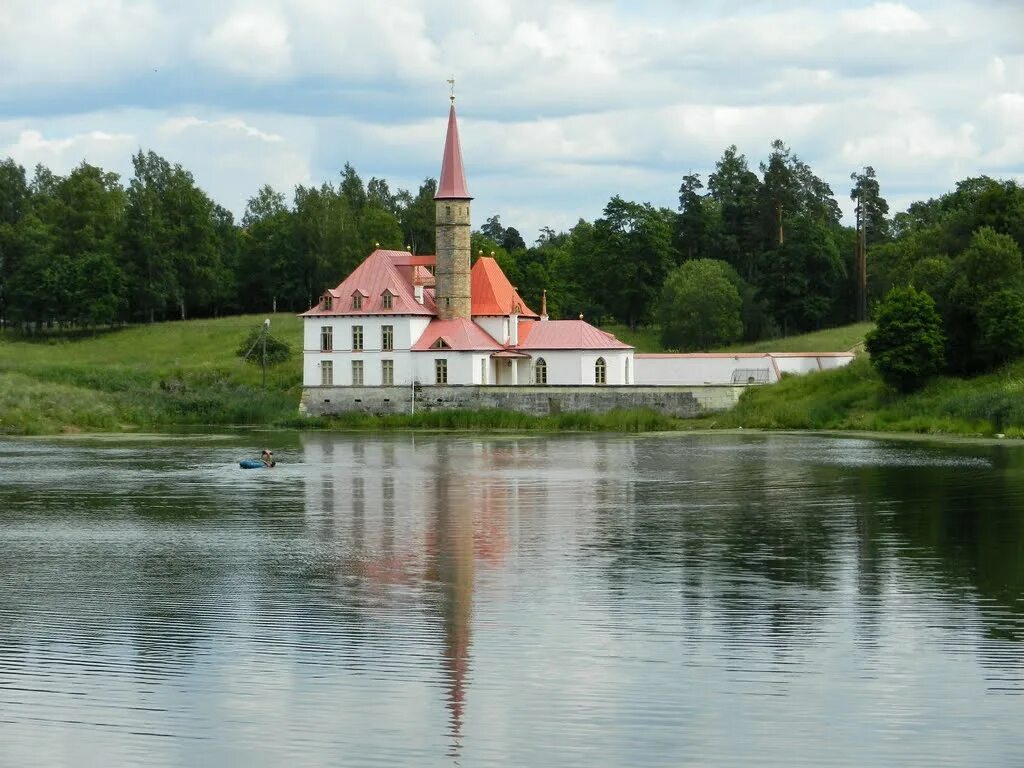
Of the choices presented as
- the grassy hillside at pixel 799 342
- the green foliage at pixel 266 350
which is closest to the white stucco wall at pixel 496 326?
the green foliage at pixel 266 350

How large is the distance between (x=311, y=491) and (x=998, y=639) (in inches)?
916

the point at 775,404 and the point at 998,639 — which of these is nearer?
the point at 998,639

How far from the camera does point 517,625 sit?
20.1m

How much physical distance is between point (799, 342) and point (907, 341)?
1157 inches

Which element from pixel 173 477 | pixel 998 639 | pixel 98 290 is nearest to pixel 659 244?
pixel 98 290

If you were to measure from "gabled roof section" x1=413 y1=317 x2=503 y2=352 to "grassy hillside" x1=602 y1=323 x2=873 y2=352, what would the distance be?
18.6 metres

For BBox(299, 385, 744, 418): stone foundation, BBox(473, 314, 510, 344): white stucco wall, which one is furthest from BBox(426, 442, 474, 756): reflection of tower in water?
BBox(473, 314, 510, 344): white stucco wall

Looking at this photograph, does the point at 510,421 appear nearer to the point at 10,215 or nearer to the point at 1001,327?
the point at 1001,327

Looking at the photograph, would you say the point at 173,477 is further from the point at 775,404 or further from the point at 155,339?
the point at 155,339

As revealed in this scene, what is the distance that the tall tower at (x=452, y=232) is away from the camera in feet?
258

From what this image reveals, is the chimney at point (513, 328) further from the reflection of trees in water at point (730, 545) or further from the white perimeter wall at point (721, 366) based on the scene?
the reflection of trees in water at point (730, 545)

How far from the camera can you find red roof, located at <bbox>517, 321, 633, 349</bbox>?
256 ft

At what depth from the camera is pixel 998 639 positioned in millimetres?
18688

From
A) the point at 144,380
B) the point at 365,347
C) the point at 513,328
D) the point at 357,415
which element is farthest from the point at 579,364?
the point at 144,380
